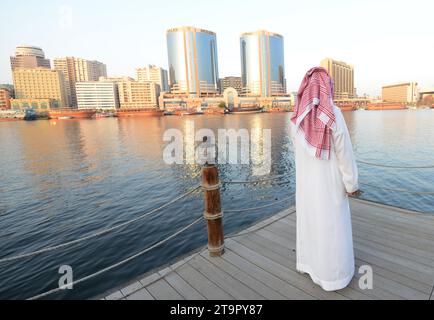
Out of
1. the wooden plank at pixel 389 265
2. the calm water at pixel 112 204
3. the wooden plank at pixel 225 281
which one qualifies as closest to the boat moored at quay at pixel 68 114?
the calm water at pixel 112 204

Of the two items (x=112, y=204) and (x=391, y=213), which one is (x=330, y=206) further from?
(x=112, y=204)

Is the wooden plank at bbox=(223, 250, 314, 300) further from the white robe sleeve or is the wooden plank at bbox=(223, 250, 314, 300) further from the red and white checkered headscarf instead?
the red and white checkered headscarf

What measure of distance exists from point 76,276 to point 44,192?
1035 cm

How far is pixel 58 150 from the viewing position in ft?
101

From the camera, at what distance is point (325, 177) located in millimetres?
2988

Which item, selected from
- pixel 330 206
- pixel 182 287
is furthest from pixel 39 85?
pixel 330 206

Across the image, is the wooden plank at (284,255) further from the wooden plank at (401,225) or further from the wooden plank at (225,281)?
the wooden plank at (401,225)

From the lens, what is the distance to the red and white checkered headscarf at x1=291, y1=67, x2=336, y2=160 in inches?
113

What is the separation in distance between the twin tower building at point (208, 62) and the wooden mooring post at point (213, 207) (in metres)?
183

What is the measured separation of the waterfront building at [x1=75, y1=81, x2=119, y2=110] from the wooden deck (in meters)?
180
